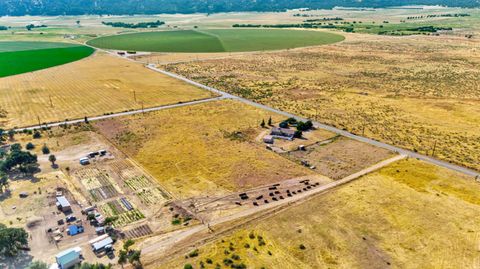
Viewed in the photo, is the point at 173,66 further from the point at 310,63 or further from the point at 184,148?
the point at 184,148

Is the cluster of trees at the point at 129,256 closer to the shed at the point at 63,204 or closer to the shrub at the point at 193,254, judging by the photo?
the shrub at the point at 193,254

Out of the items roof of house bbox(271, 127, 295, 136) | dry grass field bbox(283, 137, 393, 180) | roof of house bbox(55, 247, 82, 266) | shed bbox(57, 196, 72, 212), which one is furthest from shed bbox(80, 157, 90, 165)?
roof of house bbox(271, 127, 295, 136)

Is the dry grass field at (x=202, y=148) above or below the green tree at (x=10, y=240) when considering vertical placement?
below

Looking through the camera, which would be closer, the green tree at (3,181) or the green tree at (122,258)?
the green tree at (122,258)

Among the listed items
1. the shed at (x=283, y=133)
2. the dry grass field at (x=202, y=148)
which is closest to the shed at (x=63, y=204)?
the dry grass field at (x=202, y=148)

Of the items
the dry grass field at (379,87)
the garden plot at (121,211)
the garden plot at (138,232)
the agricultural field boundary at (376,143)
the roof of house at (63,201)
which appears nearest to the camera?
the garden plot at (138,232)

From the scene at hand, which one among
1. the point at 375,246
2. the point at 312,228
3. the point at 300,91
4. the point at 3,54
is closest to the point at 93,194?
the point at 312,228

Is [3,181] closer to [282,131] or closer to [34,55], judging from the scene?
[282,131]
